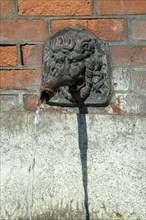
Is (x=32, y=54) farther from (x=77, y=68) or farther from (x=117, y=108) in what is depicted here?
(x=117, y=108)

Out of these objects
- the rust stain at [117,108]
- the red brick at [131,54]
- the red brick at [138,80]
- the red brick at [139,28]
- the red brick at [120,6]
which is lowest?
the rust stain at [117,108]

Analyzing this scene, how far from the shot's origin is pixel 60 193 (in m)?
1.64

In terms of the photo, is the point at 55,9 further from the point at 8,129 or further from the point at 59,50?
the point at 8,129

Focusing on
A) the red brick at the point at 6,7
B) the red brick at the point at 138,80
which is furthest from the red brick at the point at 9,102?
the red brick at the point at 138,80

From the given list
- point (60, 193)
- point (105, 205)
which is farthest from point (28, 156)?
point (105, 205)

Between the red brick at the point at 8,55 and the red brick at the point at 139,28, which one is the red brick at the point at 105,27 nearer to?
Answer: the red brick at the point at 139,28

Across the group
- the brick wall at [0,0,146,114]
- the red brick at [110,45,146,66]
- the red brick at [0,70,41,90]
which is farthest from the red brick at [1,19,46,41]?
the red brick at [110,45,146,66]

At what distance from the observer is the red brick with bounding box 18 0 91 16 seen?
1.57 m

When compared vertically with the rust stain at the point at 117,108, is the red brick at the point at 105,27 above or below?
above

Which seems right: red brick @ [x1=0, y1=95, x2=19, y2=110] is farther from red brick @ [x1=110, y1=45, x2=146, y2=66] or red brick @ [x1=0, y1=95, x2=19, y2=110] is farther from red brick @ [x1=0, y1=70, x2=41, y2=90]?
red brick @ [x1=110, y1=45, x2=146, y2=66]

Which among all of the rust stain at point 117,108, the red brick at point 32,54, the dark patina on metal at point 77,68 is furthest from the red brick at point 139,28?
the red brick at point 32,54

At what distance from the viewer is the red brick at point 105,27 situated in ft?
5.14

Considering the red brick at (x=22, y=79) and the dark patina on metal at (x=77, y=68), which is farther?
the red brick at (x=22, y=79)

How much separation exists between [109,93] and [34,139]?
30 centimetres
